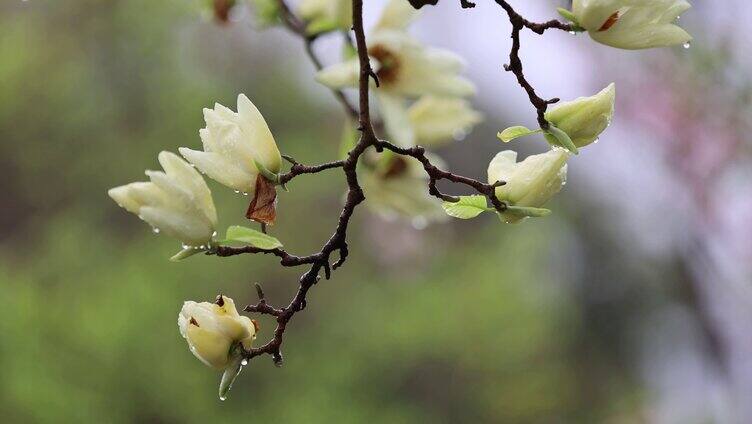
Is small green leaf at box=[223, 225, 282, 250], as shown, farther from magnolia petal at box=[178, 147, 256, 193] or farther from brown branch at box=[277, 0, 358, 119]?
brown branch at box=[277, 0, 358, 119]

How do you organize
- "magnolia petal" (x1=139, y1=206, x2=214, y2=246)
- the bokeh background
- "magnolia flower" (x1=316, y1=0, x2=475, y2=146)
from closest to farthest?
"magnolia petal" (x1=139, y1=206, x2=214, y2=246)
"magnolia flower" (x1=316, y1=0, x2=475, y2=146)
the bokeh background

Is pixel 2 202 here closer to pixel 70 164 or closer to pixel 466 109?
pixel 70 164

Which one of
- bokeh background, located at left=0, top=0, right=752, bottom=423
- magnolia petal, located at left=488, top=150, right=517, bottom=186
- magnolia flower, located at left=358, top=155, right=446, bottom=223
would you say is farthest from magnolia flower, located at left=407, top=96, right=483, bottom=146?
bokeh background, located at left=0, top=0, right=752, bottom=423

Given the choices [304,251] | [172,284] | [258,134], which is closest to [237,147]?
[258,134]

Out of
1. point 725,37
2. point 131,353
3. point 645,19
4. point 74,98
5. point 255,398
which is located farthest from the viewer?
point 74,98

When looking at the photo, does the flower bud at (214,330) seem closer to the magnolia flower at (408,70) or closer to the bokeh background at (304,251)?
the magnolia flower at (408,70)

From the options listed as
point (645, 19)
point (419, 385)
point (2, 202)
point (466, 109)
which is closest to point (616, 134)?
point (419, 385)
